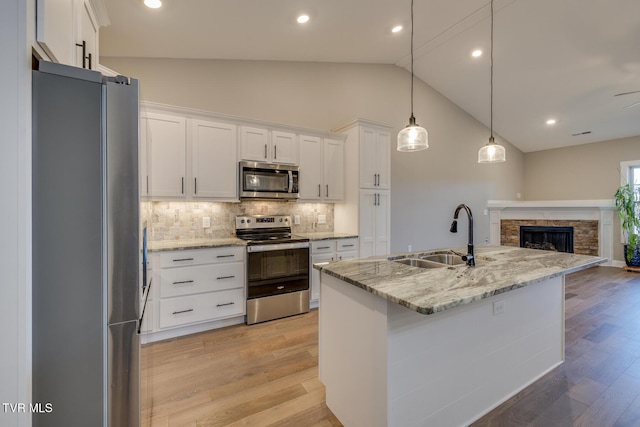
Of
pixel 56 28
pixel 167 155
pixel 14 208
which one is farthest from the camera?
pixel 167 155

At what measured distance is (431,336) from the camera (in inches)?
56.4

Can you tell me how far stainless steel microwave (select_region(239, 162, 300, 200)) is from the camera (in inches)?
127

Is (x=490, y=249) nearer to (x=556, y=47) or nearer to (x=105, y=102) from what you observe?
(x=105, y=102)

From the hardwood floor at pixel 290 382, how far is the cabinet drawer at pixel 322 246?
0.88 metres

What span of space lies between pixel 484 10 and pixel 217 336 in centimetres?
522

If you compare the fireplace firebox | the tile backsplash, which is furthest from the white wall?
the fireplace firebox

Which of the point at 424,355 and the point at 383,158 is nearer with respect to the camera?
the point at 424,355

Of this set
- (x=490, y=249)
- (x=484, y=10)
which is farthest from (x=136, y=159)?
(x=484, y=10)

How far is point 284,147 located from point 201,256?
1.68m

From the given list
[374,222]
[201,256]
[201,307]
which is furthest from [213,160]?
[374,222]

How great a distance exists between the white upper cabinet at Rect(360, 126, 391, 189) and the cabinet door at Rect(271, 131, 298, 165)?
0.95m

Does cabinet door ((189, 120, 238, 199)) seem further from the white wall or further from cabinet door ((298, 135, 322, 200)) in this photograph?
the white wall

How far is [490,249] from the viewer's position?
2.51 m

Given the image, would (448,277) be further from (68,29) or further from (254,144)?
(254,144)
